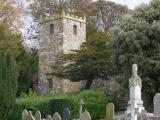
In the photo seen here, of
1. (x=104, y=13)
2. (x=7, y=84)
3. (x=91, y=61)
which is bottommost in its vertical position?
(x=7, y=84)

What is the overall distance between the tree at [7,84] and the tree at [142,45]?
689 centimetres

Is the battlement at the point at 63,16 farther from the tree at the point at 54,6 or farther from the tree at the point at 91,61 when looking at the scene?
the tree at the point at 91,61

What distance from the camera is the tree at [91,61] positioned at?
38406 mm

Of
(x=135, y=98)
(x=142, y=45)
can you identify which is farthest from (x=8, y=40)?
(x=135, y=98)

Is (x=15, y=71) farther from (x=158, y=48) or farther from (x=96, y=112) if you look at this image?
(x=158, y=48)

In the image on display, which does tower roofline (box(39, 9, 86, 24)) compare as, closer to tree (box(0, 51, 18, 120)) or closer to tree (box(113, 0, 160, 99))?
tree (box(113, 0, 160, 99))

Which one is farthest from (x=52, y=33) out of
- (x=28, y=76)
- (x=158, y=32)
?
(x=158, y=32)

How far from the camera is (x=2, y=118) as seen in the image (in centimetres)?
3152

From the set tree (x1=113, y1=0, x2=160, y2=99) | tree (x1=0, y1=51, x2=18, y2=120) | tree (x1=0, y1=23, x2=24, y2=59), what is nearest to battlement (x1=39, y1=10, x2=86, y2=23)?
tree (x1=0, y1=23, x2=24, y2=59)

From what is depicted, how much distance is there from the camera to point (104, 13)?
179ft

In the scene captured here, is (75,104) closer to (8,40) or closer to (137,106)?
(8,40)

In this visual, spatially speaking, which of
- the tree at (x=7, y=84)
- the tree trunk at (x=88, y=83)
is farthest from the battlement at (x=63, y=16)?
the tree at (x=7, y=84)

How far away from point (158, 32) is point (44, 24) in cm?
1743

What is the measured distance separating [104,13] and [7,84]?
2438 cm
